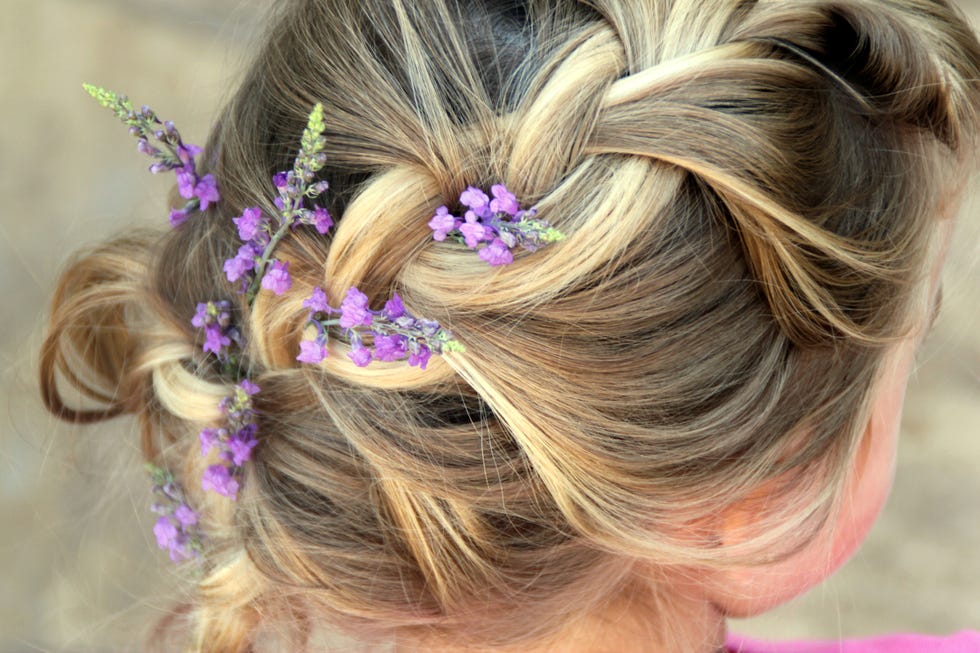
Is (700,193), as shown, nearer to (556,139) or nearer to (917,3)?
(556,139)

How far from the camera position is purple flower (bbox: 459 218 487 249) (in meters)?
0.68

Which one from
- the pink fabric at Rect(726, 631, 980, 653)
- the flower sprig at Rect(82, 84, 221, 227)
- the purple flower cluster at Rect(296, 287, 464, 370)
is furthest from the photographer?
the pink fabric at Rect(726, 631, 980, 653)

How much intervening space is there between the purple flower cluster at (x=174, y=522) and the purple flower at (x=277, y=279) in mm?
313

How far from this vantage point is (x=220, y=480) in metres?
0.82

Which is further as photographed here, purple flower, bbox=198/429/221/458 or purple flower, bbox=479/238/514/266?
purple flower, bbox=198/429/221/458

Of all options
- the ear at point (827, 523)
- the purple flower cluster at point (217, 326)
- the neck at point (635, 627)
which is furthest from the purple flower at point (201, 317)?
the ear at point (827, 523)

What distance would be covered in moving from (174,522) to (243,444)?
0.19m

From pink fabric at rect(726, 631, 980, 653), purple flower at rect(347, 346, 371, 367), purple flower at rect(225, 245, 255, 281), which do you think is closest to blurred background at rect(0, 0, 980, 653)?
pink fabric at rect(726, 631, 980, 653)

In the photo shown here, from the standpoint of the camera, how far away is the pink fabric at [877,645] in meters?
1.16

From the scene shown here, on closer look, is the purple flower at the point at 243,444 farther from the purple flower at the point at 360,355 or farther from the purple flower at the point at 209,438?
the purple flower at the point at 360,355

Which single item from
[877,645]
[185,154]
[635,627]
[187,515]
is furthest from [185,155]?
[877,645]

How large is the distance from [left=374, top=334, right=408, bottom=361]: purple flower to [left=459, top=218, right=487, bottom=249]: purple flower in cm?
8

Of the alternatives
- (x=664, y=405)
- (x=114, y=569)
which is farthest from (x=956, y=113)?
(x=114, y=569)

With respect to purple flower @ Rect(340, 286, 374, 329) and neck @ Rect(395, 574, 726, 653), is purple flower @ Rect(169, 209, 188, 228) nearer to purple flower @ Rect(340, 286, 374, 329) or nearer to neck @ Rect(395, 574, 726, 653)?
purple flower @ Rect(340, 286, 374, 329)
